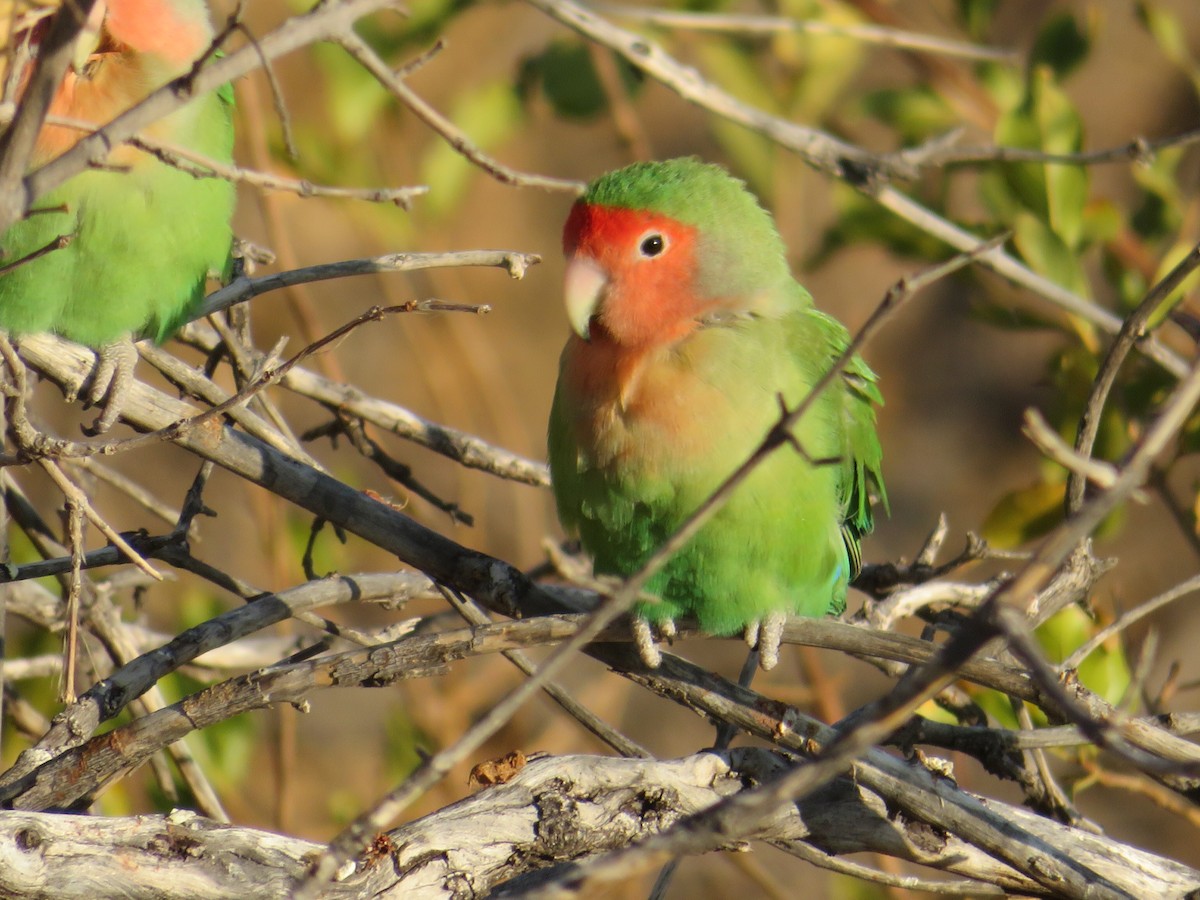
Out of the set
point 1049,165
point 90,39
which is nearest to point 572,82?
point 1049,165

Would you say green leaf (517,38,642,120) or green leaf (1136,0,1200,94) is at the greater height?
green leaf (517,38,642,120)

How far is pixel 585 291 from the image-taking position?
288 centimetres

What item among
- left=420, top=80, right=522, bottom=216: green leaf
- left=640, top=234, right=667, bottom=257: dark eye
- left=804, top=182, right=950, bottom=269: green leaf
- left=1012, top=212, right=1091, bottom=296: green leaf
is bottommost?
left=640, top=234, right=667, bottom=257: dark eye

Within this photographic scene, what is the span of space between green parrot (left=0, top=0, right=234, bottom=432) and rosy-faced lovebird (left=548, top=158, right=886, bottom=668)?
0.89m

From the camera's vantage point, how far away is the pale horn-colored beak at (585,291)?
286 centimetres

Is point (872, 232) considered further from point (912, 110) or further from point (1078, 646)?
point (1078, 646)

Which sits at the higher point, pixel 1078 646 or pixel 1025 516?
pixel 1025 516

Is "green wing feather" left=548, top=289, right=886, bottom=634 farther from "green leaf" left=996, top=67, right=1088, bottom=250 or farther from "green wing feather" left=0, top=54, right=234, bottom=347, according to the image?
"green leaf" left=996, top=67, right=1088, bottom=250

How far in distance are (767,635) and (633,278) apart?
0.88 m

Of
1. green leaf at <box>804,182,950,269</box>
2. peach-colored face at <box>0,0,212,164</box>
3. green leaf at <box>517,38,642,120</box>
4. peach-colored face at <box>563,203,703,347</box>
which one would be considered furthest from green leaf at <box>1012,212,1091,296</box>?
peach-colored face at <box>0,0,212,164</box>

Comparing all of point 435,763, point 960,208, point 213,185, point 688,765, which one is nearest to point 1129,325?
point 688,765

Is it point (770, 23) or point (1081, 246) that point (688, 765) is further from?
point (1081, 246)

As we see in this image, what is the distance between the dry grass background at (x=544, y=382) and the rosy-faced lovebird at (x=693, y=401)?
293 cm

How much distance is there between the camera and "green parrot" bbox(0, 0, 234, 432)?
2.64 m
